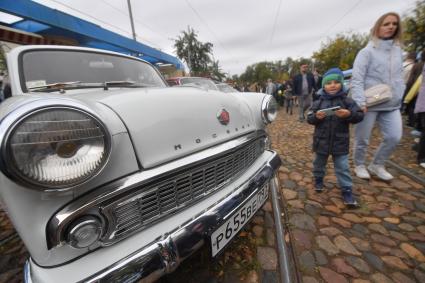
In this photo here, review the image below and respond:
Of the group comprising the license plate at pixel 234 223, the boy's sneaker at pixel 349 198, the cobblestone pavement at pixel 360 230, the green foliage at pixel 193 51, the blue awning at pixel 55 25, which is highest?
the green foliage at pixel 193 51

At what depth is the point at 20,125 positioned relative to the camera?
66 cm

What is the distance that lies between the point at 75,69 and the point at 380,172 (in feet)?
11.8

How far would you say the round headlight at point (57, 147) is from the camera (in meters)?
0.66

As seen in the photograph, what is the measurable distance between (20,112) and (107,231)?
0.54 meters

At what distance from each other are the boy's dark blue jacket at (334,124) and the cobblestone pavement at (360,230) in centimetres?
62

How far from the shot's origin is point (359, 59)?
232 cm

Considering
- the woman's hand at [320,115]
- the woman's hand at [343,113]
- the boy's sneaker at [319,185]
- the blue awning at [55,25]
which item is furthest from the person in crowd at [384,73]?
the blue awning at [55,25]

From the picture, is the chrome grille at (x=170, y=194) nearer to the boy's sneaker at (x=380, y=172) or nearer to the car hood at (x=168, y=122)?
the car hood at (x=168, y=122)

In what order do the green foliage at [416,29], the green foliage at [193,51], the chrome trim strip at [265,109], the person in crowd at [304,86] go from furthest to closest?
the green foliage at [193,51] < the green foliage at [416,29] < the person in crowd at [304,86] < the chrome trim strip at [265,109]

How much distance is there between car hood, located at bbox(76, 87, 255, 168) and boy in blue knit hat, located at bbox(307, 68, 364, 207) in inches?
46.3

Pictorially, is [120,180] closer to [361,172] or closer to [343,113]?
[343,113]

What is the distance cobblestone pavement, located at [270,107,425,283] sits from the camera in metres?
1.40

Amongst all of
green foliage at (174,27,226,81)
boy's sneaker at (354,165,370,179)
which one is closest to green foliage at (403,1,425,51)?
boy's sneaker at (354,165,370,179)

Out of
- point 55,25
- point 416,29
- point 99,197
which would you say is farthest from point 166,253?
point 416,29
